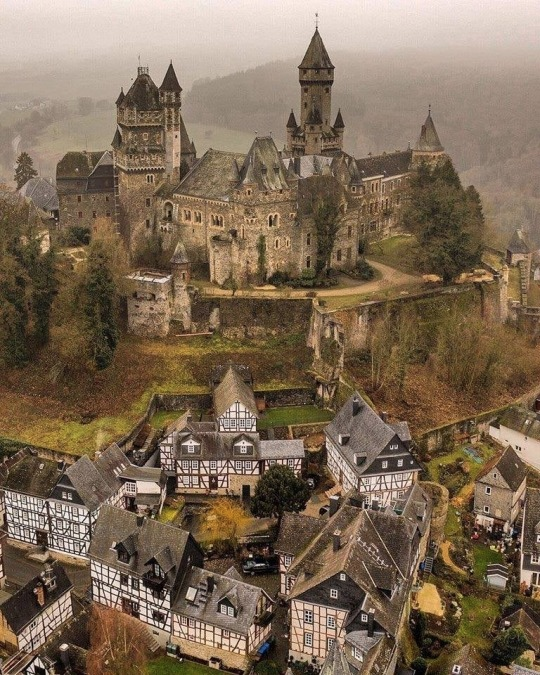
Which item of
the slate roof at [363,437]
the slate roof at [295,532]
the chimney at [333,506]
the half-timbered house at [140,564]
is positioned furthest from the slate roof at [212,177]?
the half-timbered house at [140,564]

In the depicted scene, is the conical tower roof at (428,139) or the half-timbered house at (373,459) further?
the conical tower roof at (428,139)

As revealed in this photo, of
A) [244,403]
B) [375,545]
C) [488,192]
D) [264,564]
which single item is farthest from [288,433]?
[488,192]

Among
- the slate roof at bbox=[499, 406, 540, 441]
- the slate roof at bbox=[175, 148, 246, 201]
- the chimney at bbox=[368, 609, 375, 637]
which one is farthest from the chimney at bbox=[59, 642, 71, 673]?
Answer: the slate roof at bbox=[175, 148, 246, 201]

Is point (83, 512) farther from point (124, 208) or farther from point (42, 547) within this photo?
point (124, 208)

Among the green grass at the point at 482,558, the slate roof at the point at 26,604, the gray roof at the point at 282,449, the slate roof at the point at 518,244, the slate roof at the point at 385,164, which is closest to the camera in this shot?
the slate roof at the point at 26,604

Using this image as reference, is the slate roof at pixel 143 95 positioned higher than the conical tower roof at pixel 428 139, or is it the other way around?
the slate roof at pixel 143 95

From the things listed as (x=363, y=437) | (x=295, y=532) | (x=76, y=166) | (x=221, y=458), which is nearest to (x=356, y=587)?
(x=295, y=532)

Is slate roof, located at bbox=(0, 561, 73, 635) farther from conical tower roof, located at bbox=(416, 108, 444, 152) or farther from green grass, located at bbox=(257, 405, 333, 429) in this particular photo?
conical tower roof, located at bbox=(416, 108, 444, 152)

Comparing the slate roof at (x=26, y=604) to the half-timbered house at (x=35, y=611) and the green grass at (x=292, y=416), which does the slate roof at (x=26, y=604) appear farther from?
the green grass at (x=292, y=416)
